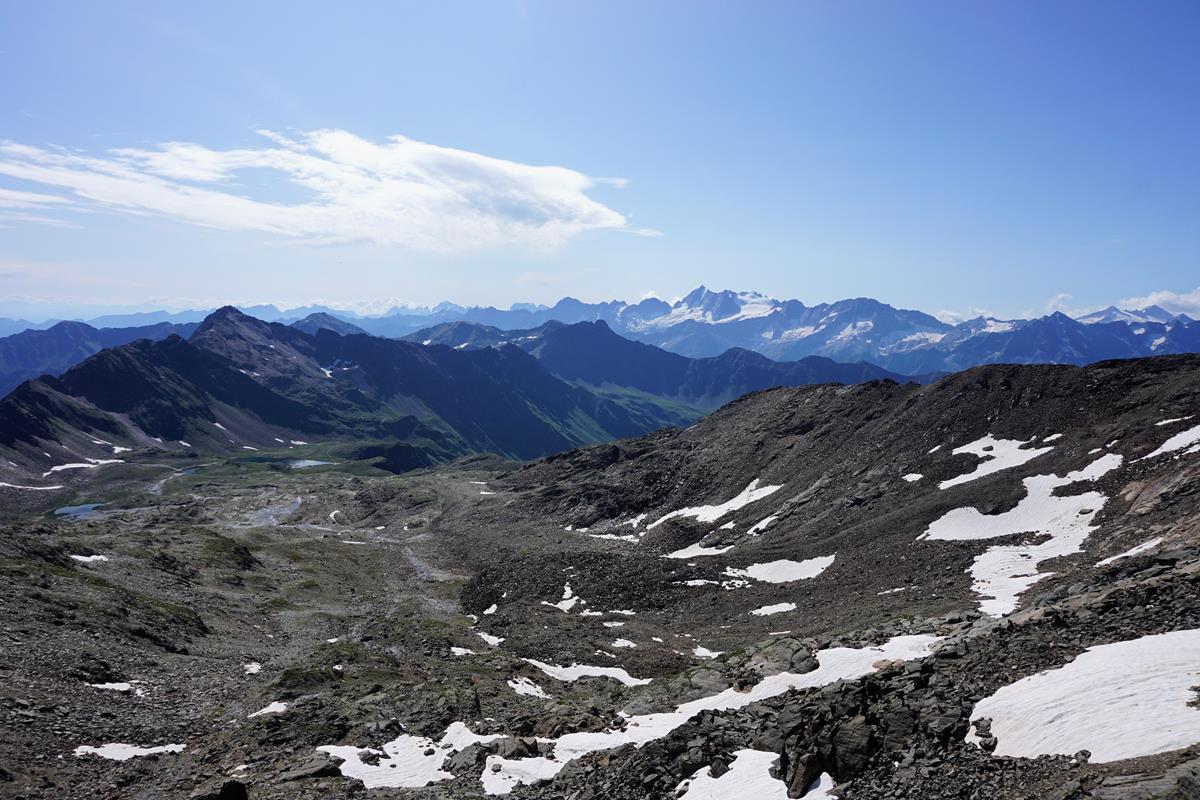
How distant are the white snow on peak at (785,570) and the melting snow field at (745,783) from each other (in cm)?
4434

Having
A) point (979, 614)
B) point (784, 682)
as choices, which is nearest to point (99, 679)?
point (784, 682)

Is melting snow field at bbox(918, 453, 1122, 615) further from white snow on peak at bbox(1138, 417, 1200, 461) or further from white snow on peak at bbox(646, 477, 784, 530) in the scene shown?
white snow on peak at bbox(646, 477, 784, 530)

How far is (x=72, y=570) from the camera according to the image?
227ft

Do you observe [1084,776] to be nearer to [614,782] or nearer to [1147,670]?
[1147,670]

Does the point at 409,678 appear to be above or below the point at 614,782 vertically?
below

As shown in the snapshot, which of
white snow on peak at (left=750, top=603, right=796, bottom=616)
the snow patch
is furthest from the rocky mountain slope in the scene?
white snow on peak at (left=750, top=603, right=796, bottom=616)

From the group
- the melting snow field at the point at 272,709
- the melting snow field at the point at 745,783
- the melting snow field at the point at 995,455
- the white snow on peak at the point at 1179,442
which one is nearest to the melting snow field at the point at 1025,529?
the white snow on peak at the point at 1179,442

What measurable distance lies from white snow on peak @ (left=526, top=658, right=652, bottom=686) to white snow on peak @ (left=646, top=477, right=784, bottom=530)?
50807 mm

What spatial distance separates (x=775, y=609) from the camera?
60031 mm

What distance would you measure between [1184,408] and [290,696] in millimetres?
84242

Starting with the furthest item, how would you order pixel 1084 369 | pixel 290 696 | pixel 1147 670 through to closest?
pixel 1084 369 < pixel 290 696 < pixel 1147 670

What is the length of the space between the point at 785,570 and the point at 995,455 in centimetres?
3097

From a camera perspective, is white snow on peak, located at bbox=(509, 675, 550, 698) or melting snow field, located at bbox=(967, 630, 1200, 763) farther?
white snow on peak, located at bbox=(509, 675, 550, 698)

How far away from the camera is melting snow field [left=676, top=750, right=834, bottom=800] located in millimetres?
21647
